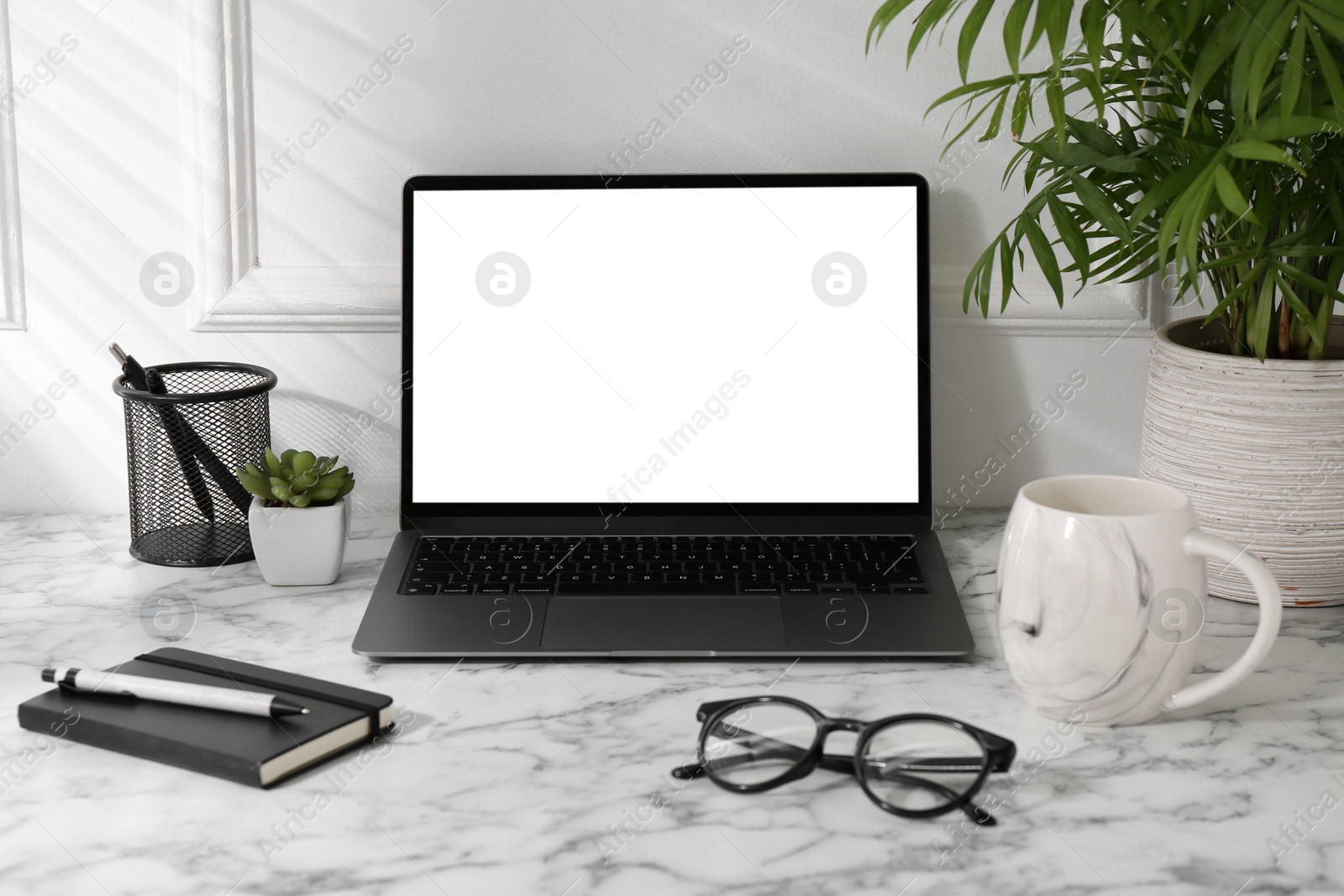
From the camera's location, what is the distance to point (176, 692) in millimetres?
742

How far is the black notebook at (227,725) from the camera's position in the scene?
27.1 inches

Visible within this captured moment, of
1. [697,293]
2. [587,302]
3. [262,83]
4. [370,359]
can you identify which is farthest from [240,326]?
[697,293]

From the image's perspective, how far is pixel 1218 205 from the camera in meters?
0.87

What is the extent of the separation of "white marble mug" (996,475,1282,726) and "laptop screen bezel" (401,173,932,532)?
312mm

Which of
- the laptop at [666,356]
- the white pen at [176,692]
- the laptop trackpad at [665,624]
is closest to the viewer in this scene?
the white pen at [176,692]

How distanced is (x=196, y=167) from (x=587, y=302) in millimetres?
424

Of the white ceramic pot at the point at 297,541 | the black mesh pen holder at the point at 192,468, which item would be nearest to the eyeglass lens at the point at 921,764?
the white ceramic pot at the point at 297,541

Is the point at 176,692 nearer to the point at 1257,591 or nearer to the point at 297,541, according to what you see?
the point at 297,541

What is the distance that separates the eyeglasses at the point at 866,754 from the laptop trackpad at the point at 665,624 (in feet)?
0.43

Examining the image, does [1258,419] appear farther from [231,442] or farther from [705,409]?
[231,442]

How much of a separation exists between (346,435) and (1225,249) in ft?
2.81

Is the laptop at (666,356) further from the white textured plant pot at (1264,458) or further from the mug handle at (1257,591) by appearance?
the mug handle at (1257,591)

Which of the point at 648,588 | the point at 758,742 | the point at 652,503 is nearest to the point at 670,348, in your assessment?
the point at 652,503

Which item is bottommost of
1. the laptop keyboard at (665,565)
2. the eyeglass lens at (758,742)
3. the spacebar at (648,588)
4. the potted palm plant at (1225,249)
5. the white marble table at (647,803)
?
the white marble table at (647,803)
